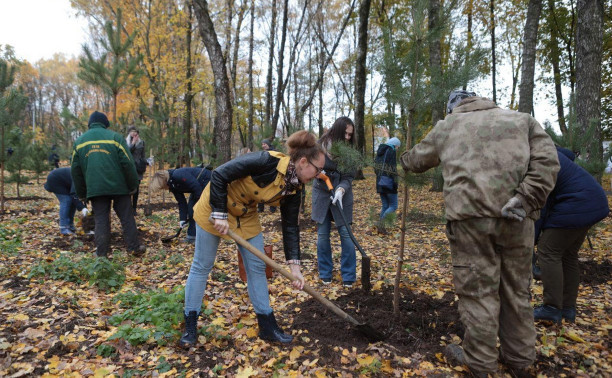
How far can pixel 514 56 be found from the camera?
2211cm

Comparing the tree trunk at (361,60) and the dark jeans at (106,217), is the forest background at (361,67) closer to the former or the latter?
the tree trunk at (361,60)

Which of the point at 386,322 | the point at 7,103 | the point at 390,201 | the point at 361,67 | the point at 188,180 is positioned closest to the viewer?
the point at 386,322

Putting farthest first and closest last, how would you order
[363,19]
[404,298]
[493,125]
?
[363,19]
[404,298]
[493,125]

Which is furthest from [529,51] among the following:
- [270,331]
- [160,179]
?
[270,331]

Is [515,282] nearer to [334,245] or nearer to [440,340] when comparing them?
[440,340]

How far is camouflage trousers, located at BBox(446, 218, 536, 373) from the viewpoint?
2100 mm

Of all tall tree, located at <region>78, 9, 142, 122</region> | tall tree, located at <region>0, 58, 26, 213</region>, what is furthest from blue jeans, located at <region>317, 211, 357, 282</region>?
tall tree, located at <region>0, 58, 26, 213</region>

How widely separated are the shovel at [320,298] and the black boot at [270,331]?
1.49ft

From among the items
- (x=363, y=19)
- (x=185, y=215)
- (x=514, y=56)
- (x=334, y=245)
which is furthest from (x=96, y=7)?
(x=514, y=56)

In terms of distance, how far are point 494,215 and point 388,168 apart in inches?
43.9

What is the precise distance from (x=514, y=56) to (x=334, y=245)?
75.5 feet

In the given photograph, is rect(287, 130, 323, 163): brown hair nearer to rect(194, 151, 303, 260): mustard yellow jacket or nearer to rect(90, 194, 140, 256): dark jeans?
rect(194, 151, 303, 260): mustard yellow jacket

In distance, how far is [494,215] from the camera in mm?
2043

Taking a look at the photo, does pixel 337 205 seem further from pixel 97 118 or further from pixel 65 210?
pixel 65 210
